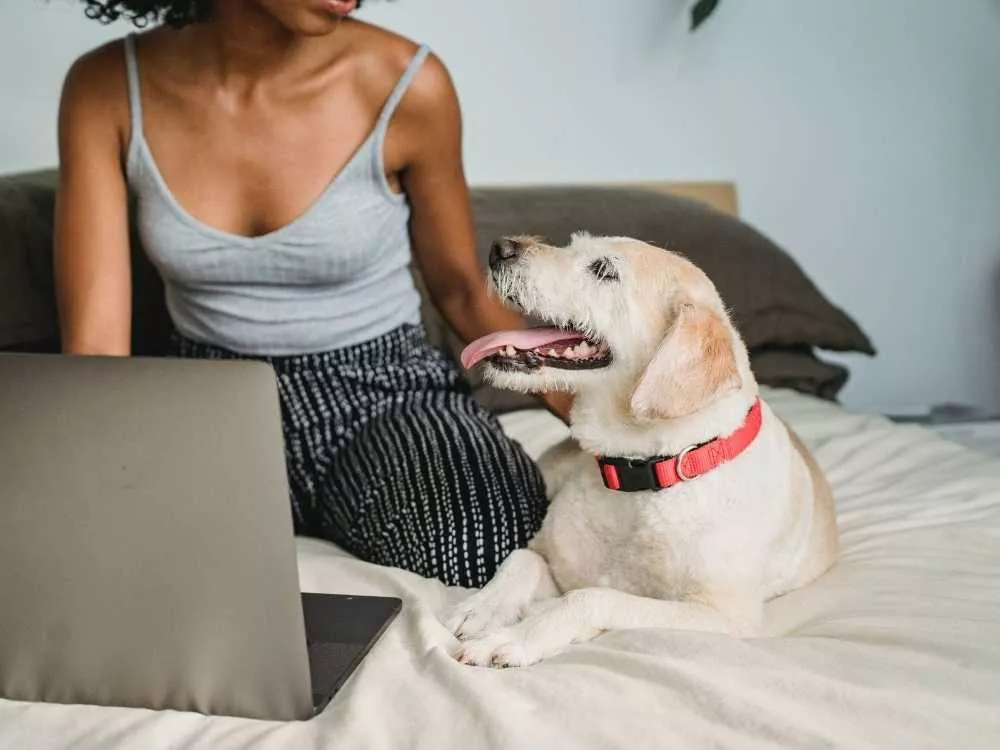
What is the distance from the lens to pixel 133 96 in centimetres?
141

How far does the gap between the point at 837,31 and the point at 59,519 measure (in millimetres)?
2244

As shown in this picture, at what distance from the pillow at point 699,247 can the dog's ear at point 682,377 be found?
3.24 feet

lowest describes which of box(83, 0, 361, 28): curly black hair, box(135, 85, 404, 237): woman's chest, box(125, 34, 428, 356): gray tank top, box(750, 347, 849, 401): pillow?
box(750, 347, 849, 401): pillow

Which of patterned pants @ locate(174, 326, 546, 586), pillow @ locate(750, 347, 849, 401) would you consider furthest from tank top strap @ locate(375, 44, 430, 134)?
pillow @ locate(750, 347, 849, 401)

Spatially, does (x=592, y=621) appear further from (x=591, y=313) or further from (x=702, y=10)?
(x=702, y=10)

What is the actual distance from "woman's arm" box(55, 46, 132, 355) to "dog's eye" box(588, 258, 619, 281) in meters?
0.64

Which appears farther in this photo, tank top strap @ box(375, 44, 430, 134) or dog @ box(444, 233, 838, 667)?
tank top strap @ box(375, 44, 430, 134)

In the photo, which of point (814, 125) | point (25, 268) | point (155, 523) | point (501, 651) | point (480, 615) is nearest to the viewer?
point (155, 523)

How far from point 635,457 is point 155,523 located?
0.49 m

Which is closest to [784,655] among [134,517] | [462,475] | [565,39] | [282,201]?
[462,475]

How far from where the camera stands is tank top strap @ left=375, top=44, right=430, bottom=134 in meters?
1.44

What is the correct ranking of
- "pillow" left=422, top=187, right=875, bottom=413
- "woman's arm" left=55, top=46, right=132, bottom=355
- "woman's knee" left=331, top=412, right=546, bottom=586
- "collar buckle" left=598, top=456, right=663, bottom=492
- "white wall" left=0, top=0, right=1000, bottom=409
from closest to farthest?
"collar buckle" left=598, top=456, right=663, bottom=492 → "woman's knee" left=331, top=412, right=546, bottom=586 → "woman's arm" left=55, top=46, right=132, bottom=355 → "pillow" left=422, top=187, right=875, bottom=413 → "white wall" left=0, top=0, right=1000, bottom=409

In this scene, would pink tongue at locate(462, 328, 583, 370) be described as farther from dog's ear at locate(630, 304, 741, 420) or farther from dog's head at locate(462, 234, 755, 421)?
dog's ear at locate(630, 304, 741, 420)

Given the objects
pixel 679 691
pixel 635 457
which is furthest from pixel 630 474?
pixel 679 691
